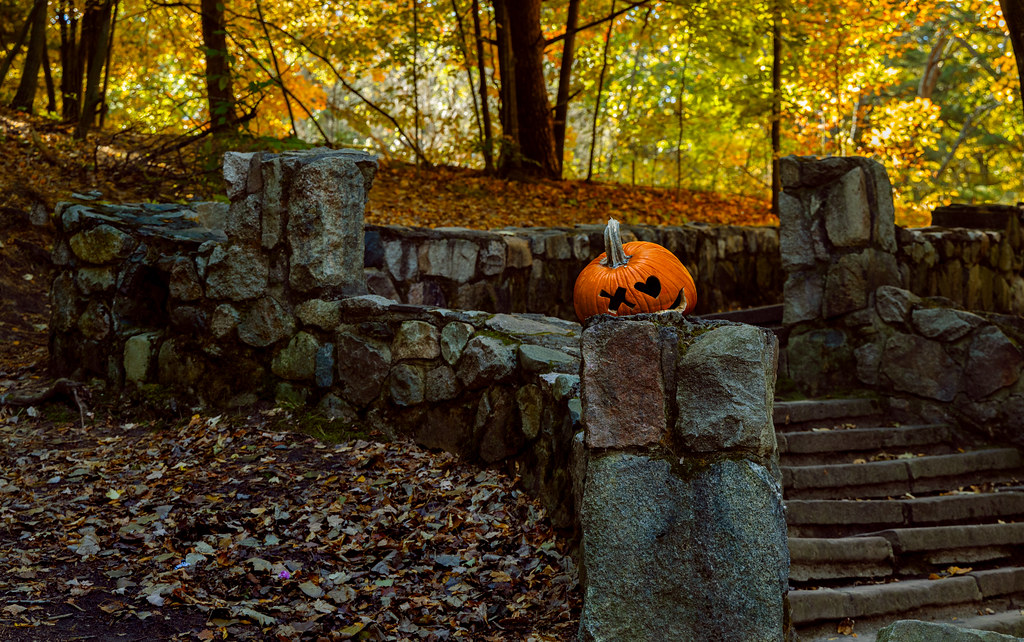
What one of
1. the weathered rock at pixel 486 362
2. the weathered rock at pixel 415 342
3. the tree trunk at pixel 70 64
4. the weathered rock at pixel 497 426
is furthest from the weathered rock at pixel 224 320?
the tree trunk at pixel 70 64

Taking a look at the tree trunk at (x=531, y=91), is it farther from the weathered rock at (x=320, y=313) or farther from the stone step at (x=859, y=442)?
the stone step at (x=859, y=442)

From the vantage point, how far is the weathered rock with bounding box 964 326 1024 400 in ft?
19.1

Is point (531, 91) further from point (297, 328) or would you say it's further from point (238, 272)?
point (297, 328)

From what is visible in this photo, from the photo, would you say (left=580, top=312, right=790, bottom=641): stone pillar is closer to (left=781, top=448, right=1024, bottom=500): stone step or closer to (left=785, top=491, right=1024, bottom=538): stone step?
(left=785, top=491, right=1024, bottom=538): stone step

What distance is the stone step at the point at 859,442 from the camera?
230 inches

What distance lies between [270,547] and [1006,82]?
16363 mm

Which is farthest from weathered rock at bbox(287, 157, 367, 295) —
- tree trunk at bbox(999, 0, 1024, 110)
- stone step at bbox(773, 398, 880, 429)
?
tree trunk at bbox(999, 0, 1024, 110)

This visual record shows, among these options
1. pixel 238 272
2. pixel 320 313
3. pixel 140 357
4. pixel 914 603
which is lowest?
pixel 914 603

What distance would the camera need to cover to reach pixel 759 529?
296cm

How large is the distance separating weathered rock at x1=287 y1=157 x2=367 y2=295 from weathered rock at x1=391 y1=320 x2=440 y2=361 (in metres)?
0.71

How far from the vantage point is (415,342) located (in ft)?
18.3

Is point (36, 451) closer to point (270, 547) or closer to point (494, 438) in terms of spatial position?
point (270, 547)

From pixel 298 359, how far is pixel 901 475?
3977mm

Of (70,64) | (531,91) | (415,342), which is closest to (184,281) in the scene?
(415,342)
